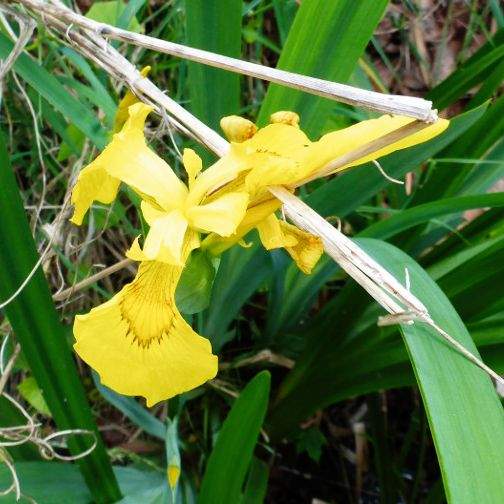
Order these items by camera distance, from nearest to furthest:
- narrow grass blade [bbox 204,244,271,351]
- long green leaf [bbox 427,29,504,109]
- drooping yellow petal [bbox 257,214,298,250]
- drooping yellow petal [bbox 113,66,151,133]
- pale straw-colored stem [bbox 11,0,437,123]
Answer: pale straw-colored stem [bbox 11,0,437,123], drooping yellow petal [bbox 257,214,298,250], drooping yellow petal [bbox 113,66,151,133], narrow grass blade [bbox 204,244,271,351], long green leaf [bbox 427,29,504,109]

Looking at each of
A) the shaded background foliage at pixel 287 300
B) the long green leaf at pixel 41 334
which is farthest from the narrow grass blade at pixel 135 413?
the long green leaf at pixel 41 334

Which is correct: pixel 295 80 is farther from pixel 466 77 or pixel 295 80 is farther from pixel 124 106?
pixel 466 77

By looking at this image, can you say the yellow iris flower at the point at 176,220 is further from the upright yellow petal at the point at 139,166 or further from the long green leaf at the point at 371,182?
the long green leaf at the point at 371,182

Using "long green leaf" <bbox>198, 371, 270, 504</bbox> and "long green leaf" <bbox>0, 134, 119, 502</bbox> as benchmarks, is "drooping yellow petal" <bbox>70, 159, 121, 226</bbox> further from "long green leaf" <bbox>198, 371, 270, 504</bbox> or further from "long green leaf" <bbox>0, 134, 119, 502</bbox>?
"long green leaf" <bbox>198, 371, 270, 504</bbox>

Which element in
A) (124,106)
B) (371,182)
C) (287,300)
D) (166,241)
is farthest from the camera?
(287,300)

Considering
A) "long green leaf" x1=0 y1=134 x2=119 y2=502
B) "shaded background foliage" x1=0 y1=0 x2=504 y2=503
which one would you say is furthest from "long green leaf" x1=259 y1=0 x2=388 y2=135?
"long green leaf" x1=0 y1=134 x2=119 y2=502

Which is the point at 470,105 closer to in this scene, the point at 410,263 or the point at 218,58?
the point at 410,263

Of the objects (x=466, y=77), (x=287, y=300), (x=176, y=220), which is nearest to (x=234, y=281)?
(x=287, y=300)
